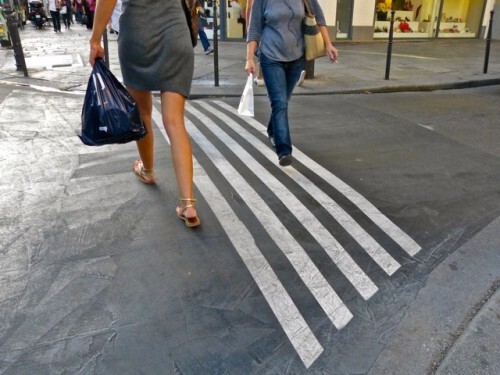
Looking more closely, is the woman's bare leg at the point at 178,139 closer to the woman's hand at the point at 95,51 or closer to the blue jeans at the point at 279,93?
the woman's hand at the point at 95,51

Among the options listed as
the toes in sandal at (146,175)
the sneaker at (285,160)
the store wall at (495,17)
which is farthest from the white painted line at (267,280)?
the store wall at (495,17)

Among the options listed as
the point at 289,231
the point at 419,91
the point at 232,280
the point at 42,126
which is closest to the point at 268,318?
the point at 232,280

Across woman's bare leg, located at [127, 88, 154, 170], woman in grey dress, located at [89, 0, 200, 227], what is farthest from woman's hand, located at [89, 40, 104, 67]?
woman's bare leg, located at [127, 88, 154, 170]

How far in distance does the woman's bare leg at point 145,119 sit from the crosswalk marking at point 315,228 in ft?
3.22

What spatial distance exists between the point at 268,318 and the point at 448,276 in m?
1.14

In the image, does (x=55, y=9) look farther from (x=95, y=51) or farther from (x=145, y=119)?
(x=95, y=51)

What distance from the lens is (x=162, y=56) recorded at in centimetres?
303

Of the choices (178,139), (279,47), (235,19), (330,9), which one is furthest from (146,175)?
(235,19)

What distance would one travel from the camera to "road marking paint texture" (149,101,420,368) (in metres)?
2.34

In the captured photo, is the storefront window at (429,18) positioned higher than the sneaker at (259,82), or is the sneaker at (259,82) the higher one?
the storefront window at (429,18)

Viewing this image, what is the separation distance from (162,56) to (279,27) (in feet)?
4.92

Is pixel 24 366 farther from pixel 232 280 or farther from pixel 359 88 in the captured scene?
pixel 359 88

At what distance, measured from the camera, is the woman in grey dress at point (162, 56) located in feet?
9.70

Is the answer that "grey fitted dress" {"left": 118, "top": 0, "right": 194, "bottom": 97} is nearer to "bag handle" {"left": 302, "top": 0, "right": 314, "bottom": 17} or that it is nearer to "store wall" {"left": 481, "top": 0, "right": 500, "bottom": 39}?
"bag handle" {"left": 302, "top": 0, "right": 314, "bottom": 17}
